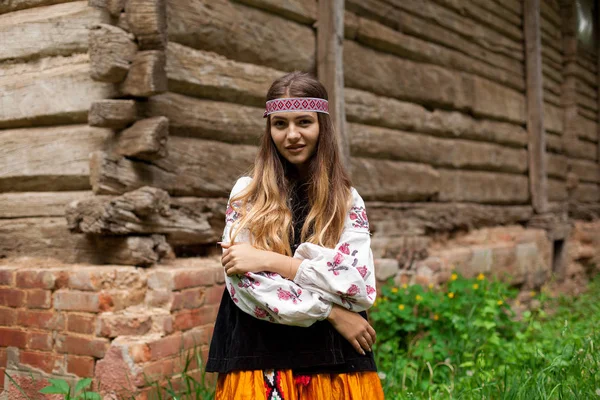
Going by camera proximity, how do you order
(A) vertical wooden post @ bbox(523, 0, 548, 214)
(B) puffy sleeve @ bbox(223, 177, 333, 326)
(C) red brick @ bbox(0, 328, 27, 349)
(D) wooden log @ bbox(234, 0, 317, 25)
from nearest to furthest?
(B) puffy sleeve @ bbox(223, 177, 333, 326) → (C) red brick @ bbox(0, 328, 27, 349) → (D) wooden log @ bbox(234, 0, 317, 25) → (A) vertical wooden post @ bbox(523, 0, 548, 214)

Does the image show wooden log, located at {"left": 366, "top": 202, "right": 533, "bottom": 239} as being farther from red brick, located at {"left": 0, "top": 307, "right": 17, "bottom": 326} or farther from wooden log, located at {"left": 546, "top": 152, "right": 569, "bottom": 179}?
red brick, located at {"left": 0, "top": 307, "right": 17, "bottom": 326}

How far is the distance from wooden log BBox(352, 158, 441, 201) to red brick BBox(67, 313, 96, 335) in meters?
2.44

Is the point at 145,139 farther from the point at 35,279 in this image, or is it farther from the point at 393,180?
the point at 393,180

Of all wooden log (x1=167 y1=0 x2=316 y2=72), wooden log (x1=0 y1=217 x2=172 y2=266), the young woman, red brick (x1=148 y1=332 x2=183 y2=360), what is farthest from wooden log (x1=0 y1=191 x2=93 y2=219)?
the young woman

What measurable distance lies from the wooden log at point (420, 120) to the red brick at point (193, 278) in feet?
6.67

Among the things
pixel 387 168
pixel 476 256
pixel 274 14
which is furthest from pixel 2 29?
pixel 476 256

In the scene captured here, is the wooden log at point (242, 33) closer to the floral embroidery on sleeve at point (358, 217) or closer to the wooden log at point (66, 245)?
the wooden log at point (66, 245)

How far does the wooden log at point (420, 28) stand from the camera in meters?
5.36

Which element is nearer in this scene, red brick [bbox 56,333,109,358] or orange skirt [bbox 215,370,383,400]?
orange skirt [bbox 215,370,383,400]

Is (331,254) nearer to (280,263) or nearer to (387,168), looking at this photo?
(280,263)

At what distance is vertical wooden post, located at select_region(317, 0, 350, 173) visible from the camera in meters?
4.72

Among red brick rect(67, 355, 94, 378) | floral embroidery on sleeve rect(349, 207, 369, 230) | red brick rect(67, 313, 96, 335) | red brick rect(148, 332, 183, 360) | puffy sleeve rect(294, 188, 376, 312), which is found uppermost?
floral embroidery on sleeve rect(349, 207, 369, 230)

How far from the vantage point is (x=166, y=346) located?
3.27m

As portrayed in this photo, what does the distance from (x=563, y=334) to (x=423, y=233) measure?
79.6 inches
